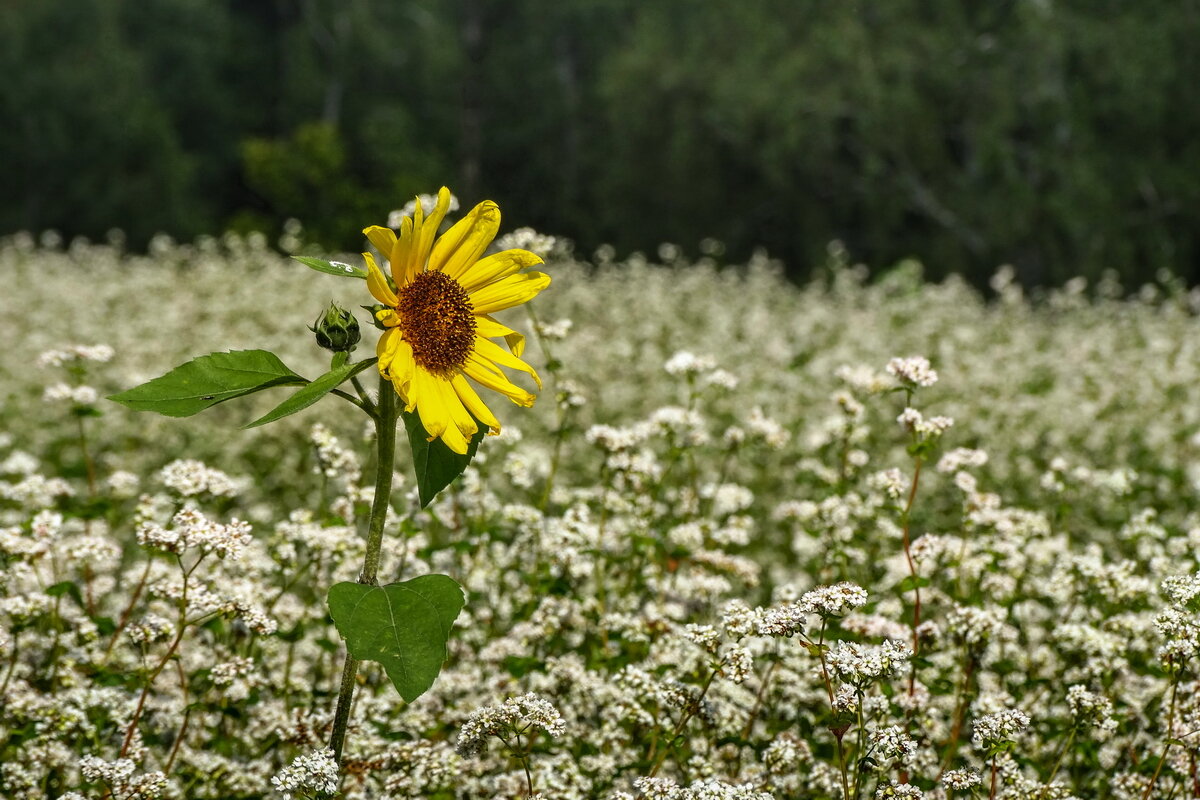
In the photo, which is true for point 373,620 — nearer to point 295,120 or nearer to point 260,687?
point 260,687

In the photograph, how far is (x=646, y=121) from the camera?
22.7m

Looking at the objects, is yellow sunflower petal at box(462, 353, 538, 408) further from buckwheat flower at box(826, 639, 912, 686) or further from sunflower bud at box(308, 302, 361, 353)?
buckwheat flower at box(826, 639, 912, 686)

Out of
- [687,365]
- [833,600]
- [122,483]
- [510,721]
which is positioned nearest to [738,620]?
[833,600]

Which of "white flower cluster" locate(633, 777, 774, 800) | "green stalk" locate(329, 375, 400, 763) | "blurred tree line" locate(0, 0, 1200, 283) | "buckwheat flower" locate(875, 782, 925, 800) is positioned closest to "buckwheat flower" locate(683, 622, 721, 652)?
"white flower cluster" locate(633, 777, 774, 800)

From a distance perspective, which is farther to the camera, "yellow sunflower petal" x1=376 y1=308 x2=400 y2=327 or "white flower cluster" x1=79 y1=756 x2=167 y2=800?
"white flower cluster" x1=79 y1=756 x2=167 y2=800

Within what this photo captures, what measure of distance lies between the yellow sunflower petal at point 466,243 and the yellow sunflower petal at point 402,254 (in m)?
0.06

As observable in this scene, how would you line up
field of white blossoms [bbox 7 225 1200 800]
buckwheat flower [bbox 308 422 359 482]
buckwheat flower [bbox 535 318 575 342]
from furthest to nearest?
1. buckwheat flower [bbox 535 318 575 342]
2. buckwheat flower [bbox 308 422 359 482]
3. field of white blossoms [bbox 7 225 1200 800]

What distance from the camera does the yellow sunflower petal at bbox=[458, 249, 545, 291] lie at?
1773 mm

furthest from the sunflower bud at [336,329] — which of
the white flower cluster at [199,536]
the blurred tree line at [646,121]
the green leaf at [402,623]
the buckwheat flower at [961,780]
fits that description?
the blurred tree line at [646,121]

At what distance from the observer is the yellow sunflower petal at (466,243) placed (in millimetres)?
1726

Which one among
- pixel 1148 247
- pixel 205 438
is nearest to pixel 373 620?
pixel 205 438

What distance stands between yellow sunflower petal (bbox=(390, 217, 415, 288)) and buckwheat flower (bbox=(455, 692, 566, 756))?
29.4 inches

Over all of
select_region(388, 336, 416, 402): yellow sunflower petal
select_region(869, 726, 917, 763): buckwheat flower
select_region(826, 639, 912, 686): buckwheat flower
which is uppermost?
select_region(388, 336, 416, 402): yellow sunflower petal

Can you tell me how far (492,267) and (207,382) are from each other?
52 centimetres
